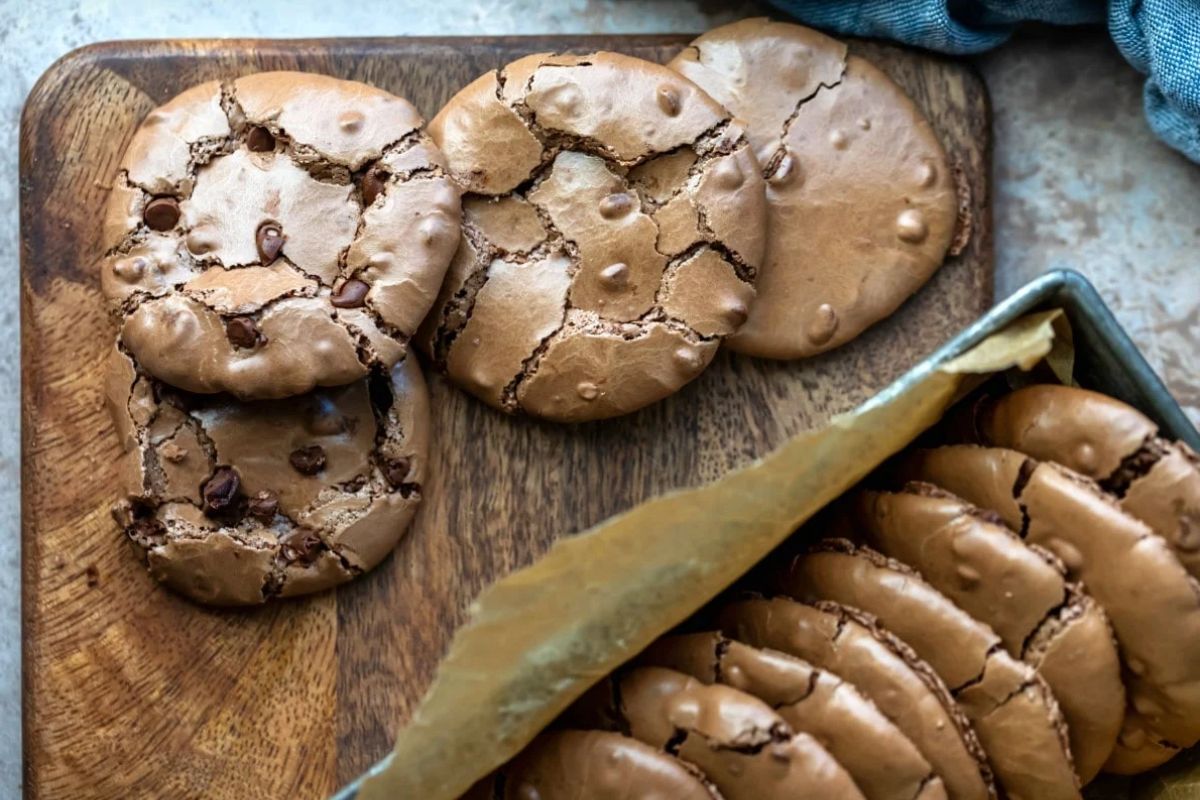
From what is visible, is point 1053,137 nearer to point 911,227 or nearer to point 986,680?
point 911,227

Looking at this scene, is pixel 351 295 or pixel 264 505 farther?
pixel 264 505

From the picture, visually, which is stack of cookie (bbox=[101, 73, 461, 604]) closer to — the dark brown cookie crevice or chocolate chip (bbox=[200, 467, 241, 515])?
chocolate chip (bbox=[200, 467, 241, 515])

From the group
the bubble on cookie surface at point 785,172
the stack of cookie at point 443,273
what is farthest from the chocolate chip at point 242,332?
the bubble on cookie surface at point 785,172

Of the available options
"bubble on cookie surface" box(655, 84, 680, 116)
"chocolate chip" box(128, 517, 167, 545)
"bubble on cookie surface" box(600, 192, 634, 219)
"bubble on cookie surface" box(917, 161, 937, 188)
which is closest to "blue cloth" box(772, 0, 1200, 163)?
"bubble on cookie surface" box(917, 161, 937, 188)

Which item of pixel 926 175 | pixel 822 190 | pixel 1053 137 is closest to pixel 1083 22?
pixel 1053 137

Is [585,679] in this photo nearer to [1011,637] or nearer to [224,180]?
[1011,637]

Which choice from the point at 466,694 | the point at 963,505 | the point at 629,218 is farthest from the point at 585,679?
the point at 629,218
